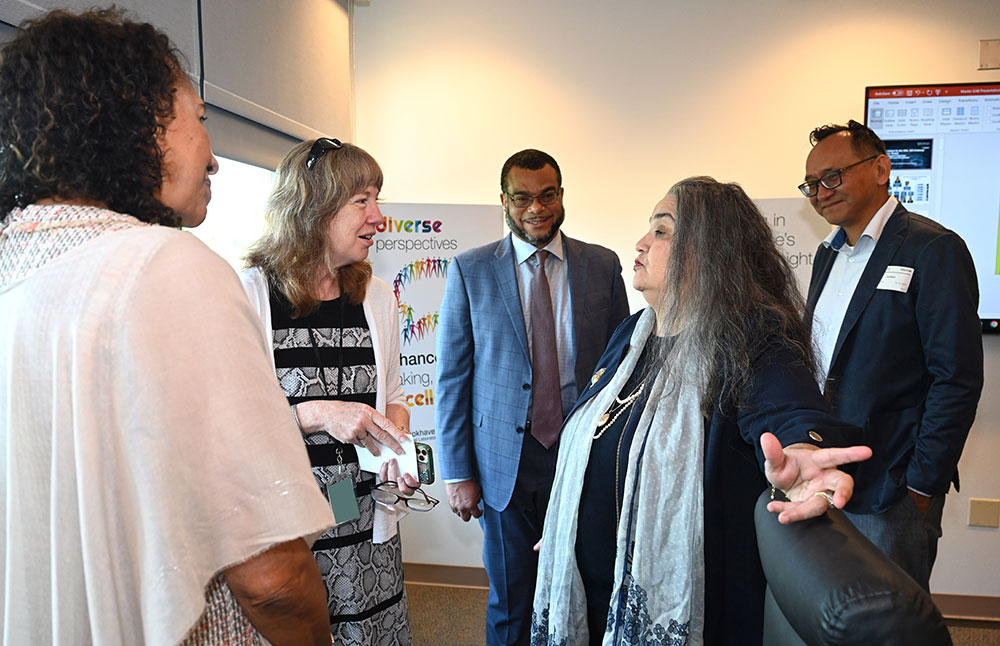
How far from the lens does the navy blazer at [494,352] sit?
2.46 metres

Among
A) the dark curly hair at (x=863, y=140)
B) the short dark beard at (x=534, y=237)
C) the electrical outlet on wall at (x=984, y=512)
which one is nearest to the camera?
the dark curly hair at (x=863, y=140)

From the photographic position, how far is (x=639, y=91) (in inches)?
140

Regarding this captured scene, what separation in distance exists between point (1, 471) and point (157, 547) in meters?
0.20

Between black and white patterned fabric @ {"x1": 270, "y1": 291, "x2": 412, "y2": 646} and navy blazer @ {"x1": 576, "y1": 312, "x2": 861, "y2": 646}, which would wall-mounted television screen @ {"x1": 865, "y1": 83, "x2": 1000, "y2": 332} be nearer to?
navy blazer @ {"x1": 576, "y1": 312, "x2": 861, "y2": 646}

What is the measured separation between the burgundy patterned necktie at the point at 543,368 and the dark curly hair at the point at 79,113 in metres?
1.77

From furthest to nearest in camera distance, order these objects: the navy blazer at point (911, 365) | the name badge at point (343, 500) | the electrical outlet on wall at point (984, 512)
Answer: the electrical outlet on wall at point (984, 512) → the navy blazer at point (911, 365) → the name badge at point (343, 500)

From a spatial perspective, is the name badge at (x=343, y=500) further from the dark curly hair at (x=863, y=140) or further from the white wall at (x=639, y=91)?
the white wall at (x=639, y=91)

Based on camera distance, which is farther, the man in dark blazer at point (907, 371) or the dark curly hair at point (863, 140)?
the dark curly hair at point (863, 140)

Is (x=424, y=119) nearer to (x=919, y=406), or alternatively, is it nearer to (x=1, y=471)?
(x=919, y=406)

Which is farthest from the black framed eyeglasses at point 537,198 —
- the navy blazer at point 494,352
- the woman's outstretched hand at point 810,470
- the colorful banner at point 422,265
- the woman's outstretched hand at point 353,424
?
the woman's outstretched hand at point 810,470

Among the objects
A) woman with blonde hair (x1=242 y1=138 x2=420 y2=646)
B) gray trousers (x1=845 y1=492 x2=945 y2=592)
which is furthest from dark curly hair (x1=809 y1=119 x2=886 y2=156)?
woman with blonde hair (x1=242 y1=138 x2=420 y2=646)

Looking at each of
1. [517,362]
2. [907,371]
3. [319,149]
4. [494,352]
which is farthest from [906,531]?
[319,149]

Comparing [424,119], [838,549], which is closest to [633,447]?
[838,549]

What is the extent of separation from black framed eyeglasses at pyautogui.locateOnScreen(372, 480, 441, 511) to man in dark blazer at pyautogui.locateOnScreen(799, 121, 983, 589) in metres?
1.31
